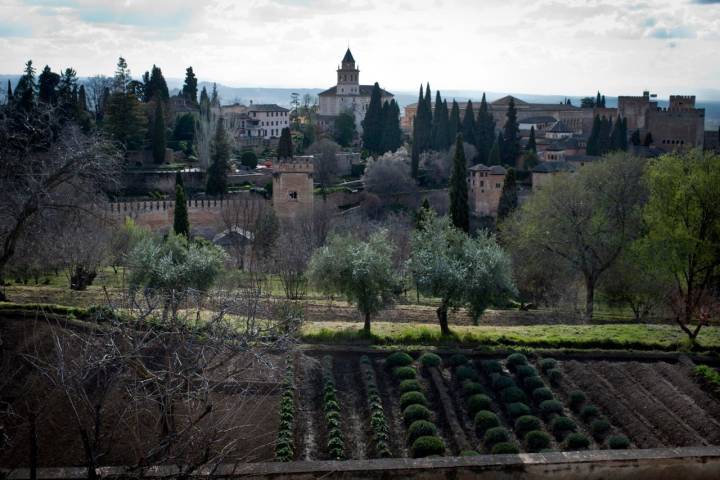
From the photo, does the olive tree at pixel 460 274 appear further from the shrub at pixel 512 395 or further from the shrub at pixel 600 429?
the shrub at pixel 600 429

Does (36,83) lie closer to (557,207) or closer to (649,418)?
(557,207)

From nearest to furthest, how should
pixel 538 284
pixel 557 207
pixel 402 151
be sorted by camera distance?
pixel 557 207 < pixel 538 284 < pixel 402 151

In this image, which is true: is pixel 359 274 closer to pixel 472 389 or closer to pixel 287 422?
pixel 472 389

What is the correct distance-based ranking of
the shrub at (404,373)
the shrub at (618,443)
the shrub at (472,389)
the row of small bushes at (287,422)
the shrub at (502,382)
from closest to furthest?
the row of small bushes at (287,422) → the shrub at (618,443) → the shrub at (472,389) → the shrub at (502,382) → the shrub at (404,373)

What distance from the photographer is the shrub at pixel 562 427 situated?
14859 mm

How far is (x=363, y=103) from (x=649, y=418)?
64.5 metres

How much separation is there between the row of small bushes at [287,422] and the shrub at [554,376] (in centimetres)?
574

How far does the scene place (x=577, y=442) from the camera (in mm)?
14102

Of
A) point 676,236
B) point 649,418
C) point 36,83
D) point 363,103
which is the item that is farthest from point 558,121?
point 649,418

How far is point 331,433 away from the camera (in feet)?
45.8

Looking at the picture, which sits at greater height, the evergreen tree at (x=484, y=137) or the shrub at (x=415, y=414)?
the evergreen tree at (x=484, y=137)

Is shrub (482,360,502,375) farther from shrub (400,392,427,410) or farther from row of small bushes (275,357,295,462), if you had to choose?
row of small bushes (275,357,295,462)

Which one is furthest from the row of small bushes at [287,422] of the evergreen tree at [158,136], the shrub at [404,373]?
the evergreen tree at [158,136]

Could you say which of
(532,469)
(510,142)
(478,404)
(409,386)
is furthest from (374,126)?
(532,469)
